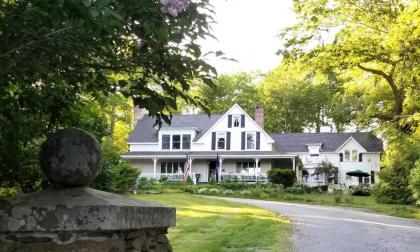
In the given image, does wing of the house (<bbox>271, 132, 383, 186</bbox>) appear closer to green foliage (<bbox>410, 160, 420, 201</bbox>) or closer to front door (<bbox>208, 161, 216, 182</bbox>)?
front door (<bbox>208, 161, 216, 182</bbox>)

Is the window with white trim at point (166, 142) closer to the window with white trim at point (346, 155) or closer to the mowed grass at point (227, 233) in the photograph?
the window with white trim at point (346, 155)

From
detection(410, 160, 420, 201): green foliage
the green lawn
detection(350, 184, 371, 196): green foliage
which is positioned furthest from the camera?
detection(350, 184, 371, 196): green foliage

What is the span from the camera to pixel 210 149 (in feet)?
159

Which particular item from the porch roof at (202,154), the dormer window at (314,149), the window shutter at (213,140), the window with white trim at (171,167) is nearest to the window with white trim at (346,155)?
the dormer window at (314,149)

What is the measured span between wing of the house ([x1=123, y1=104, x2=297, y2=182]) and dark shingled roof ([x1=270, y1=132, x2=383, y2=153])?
5.05 meters

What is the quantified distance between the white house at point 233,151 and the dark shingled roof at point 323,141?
93 mm

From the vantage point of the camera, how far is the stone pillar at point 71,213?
3.04m

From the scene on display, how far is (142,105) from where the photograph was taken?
3.20 m

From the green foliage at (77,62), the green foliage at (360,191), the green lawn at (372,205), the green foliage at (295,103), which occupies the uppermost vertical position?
the green foliage at (295,103)

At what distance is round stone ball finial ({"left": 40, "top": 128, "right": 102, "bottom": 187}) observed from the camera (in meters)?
3.30

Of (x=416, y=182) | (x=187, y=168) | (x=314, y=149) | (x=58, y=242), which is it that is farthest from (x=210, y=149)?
(x=58, y=242)

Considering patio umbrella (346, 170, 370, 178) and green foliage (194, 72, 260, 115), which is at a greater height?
green foliage (194, 72, 260, 115)

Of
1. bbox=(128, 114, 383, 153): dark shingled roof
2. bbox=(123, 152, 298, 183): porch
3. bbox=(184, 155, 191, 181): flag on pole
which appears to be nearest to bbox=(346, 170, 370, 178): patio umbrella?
bbox=(128, 114, 383, 153): dark shingled roof

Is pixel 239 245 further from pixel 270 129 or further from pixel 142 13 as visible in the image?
pixel 270 129
